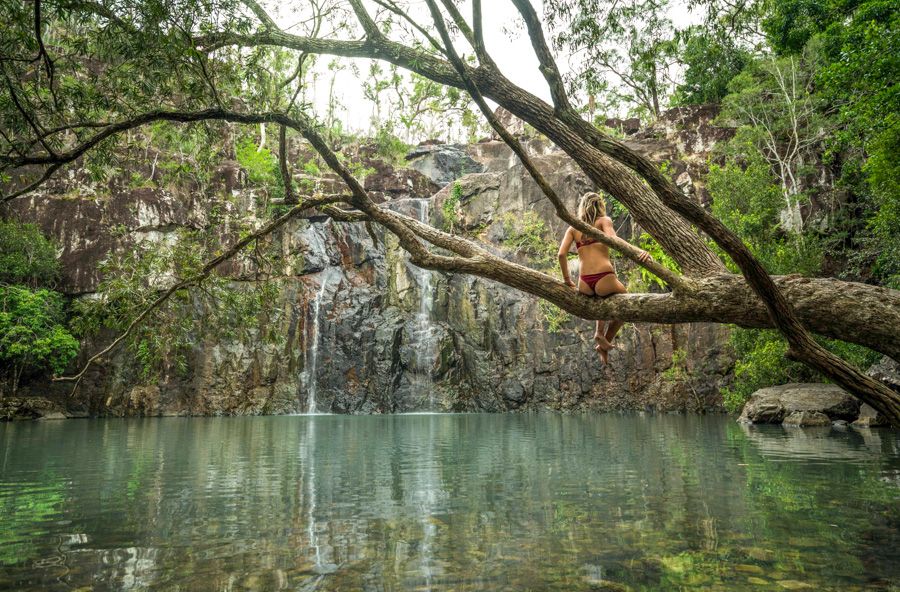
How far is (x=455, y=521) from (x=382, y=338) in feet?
86.9

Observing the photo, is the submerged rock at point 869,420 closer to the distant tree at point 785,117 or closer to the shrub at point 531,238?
the distant tree at point 785,117

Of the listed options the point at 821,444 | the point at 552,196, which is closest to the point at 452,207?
the point at 821,444

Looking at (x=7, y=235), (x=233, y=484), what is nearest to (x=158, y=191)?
(x=7, y=235)

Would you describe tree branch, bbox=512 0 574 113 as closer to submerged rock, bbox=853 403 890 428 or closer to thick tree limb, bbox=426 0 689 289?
thick tree limb, bbox=426 0 689 289

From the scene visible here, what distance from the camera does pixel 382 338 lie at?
3128cm

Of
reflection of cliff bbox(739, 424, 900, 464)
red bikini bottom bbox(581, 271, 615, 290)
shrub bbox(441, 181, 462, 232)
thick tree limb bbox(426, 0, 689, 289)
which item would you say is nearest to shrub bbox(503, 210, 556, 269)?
shrub bbox(441, 181, 462, 232)

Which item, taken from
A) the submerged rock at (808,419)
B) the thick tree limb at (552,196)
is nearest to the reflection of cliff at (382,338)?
the submerged rock at (808,419)

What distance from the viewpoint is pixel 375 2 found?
22.5 feet

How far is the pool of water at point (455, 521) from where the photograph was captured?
3533 mm

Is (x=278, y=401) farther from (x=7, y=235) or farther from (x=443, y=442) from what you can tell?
(x=443, y=442)

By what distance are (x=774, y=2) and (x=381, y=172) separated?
23.8m

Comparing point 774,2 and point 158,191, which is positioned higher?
point 774,2

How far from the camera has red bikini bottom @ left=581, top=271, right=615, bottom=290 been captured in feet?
21.2

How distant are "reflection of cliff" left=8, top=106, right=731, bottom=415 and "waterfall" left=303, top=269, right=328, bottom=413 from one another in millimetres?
53
